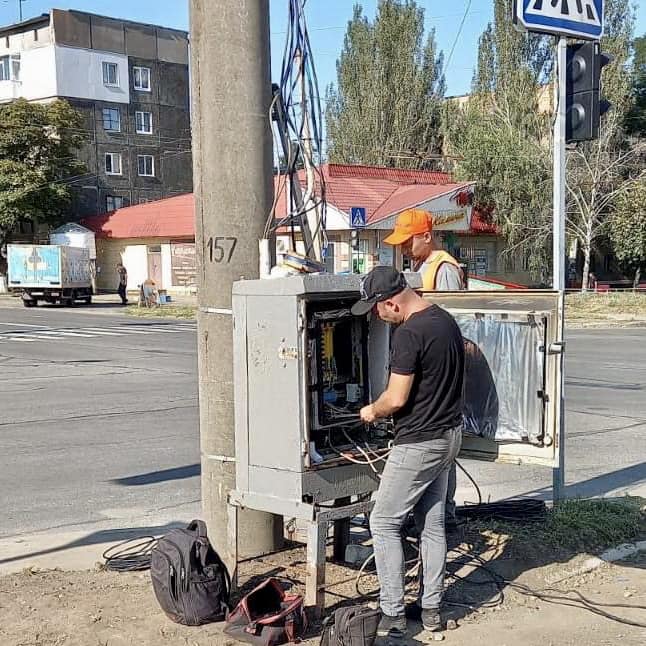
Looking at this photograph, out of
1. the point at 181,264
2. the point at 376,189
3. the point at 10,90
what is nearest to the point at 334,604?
the point at 376,189

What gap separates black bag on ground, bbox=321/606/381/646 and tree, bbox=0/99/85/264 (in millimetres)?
44701

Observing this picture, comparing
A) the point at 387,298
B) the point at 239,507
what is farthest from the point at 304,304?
the point at 239,507

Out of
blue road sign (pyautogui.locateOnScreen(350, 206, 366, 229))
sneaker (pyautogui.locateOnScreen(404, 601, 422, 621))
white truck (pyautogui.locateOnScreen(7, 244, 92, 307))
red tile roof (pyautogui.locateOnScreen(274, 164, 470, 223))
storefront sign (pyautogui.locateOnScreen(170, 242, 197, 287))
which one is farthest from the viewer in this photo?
storefront sign (pyautogui.locateOnScreen(170, 242, 197, 287))

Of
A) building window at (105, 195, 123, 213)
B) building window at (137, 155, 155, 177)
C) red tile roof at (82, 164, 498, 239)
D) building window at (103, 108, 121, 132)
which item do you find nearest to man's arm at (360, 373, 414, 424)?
red tile roof at (82, 164, 498, 239)

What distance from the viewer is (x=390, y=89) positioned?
162 ft

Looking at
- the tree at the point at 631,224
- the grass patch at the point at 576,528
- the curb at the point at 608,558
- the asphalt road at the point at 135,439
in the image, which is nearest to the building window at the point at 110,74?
the tree at the point at 631,224

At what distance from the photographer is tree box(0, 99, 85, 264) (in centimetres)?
4562

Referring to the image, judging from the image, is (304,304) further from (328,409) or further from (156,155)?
(156,155)

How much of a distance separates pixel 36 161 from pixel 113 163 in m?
6.36

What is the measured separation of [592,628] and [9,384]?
12.0 meters

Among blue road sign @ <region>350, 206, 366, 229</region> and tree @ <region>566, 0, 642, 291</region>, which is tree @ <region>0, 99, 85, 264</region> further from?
blue road sign @ <region>350, 206, 366, 229</region>

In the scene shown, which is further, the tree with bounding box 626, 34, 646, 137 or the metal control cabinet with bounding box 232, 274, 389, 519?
the tree with bounding box 626, 34, 646, 137

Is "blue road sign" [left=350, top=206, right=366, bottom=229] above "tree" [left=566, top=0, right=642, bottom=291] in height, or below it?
below

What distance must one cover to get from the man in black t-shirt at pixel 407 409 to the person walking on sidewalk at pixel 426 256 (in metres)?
1.34
